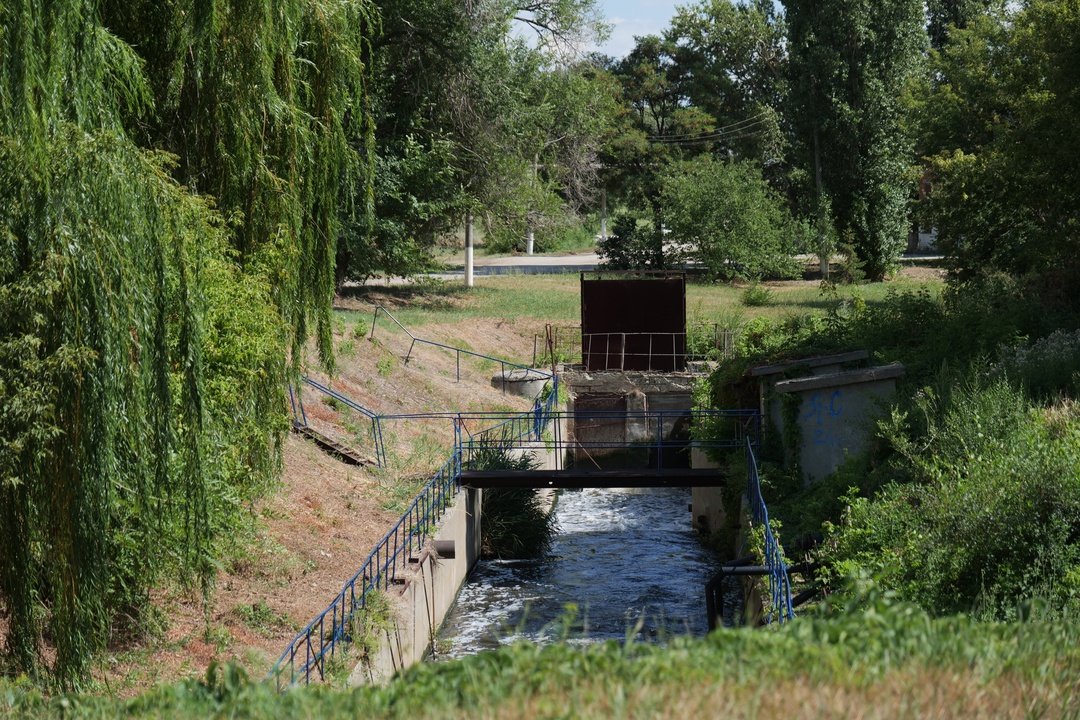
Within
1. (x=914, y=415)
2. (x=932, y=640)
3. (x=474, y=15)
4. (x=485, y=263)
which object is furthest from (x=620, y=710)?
(x=485, y=263)

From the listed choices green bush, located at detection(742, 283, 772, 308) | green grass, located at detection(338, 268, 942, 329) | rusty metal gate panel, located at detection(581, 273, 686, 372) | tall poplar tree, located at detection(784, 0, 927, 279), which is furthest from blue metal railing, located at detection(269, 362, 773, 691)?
tall poplar tree, located at detection(784, 0, 927, 279)

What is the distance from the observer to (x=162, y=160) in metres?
10.0

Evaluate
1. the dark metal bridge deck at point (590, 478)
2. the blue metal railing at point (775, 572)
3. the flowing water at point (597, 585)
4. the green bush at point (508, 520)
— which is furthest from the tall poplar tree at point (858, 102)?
the blue metal railing at point (775, 572)

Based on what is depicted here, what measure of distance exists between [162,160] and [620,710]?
754 centimetres

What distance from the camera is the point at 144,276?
336 inches

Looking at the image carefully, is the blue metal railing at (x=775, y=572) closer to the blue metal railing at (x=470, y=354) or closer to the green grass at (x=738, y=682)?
the green grass at (x=738, y=682)

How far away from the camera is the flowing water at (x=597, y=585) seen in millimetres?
16125

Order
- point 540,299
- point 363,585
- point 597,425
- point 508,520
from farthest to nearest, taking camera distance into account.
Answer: point 540,299
point 597,425
point 508,520
point 363,585

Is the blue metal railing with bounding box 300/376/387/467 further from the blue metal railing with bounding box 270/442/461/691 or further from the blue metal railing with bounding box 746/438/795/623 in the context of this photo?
the blue metal railing with bounding box 746/438/795/623

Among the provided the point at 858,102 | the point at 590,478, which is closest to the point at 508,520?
the point at 590,478

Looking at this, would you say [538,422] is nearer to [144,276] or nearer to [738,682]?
[144,276]

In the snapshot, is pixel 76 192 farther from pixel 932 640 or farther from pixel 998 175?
pixel 998 175

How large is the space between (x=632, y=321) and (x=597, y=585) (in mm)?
14475

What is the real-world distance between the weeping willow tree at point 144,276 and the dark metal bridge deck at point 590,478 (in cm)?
589
